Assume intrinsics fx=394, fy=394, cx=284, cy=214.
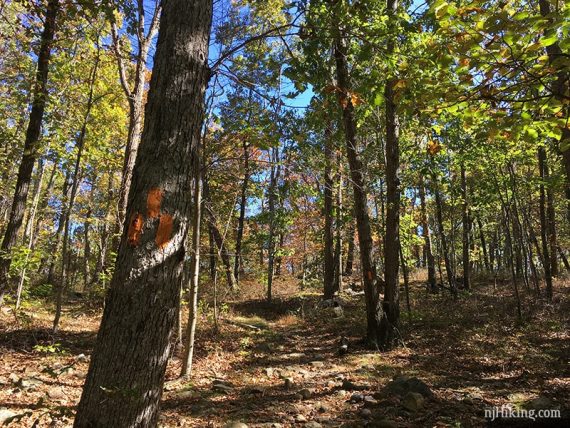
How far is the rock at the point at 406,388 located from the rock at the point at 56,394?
4.50 metres

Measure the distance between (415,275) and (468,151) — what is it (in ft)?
46.1

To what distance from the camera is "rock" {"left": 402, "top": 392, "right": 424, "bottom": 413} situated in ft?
16.9

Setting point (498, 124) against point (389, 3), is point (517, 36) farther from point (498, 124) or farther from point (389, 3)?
point (389, 3)

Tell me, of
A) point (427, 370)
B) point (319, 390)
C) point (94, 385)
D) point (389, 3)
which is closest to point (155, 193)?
point (94, 385)

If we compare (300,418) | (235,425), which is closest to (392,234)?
(300,418)

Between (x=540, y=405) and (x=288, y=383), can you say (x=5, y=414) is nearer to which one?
(x=288, y=383)

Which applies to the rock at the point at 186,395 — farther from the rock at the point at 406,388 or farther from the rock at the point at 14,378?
the rock at the point at 406,388

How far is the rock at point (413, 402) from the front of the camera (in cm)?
514

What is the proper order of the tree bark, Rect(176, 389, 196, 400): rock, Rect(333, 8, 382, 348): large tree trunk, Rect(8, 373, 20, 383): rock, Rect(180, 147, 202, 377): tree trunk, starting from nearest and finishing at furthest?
Rect(8, 373, 20, 383): rock
Rect(176, 389, 196, 400): rock
Rect(180, 147, 202, 377): tree trunk
Rect(333, 8, 382, 348): large tree trunk
the tree bark

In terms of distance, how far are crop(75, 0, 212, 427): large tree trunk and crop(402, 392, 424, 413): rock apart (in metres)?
3.65

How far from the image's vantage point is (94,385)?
2.66m

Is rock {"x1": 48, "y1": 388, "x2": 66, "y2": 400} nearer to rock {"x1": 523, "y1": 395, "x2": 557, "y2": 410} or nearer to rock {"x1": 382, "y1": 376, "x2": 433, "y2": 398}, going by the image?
rock {"x1": 382, "y1": 376, "x2": 433, "y2": 398}

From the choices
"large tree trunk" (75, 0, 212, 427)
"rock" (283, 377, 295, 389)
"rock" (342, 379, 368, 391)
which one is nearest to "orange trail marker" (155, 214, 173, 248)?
"large tree trunk" (75, 0, 212, 427)

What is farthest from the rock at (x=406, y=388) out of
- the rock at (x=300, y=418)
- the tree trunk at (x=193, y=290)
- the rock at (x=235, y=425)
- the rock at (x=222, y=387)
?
the tree trunk at (x=193, y=290)
